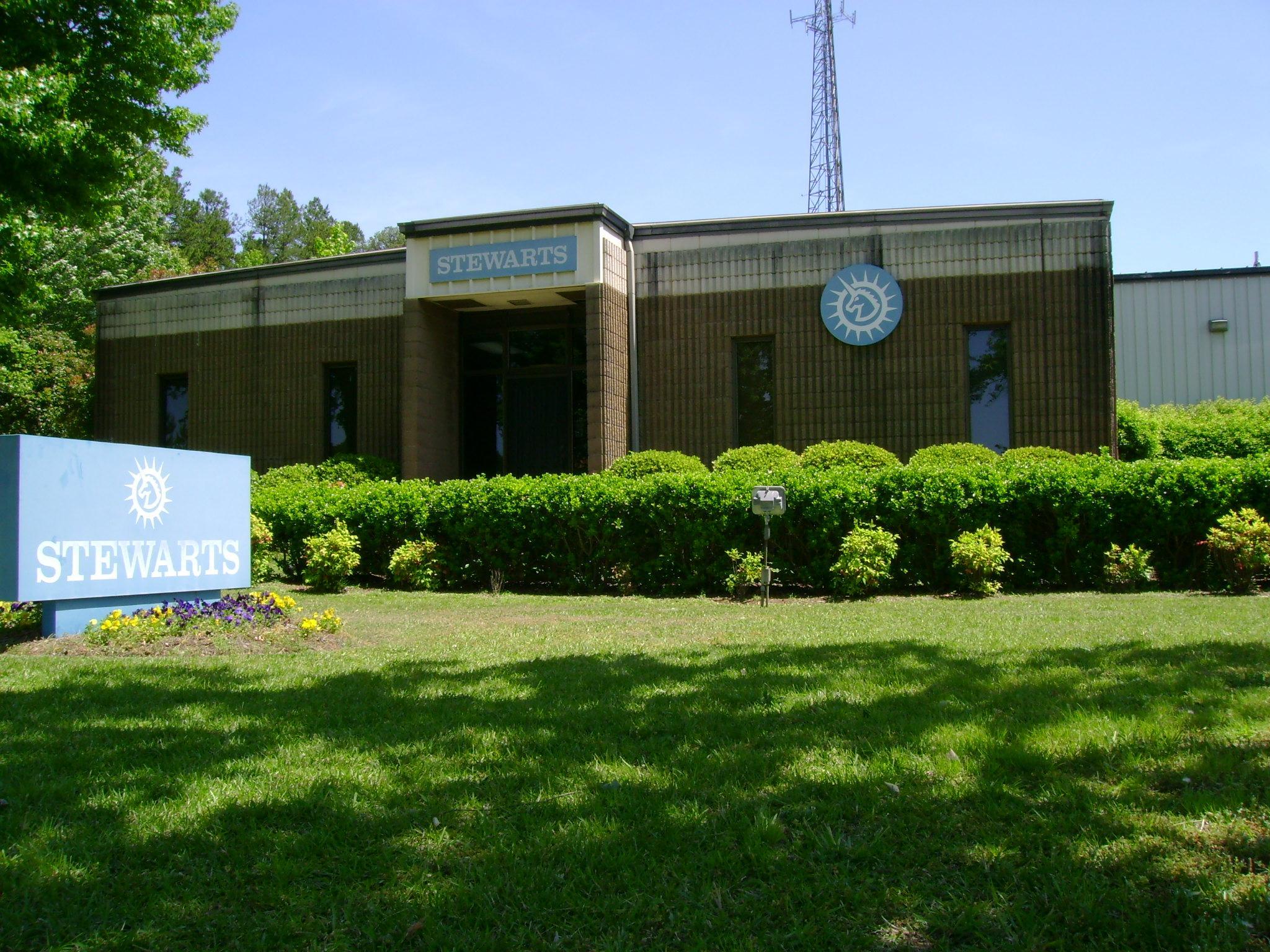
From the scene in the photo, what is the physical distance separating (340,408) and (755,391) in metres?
8.36

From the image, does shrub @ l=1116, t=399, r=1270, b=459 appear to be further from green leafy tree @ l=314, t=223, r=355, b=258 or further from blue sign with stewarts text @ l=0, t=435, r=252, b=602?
green leafy tree @ l=314, t=223, r=355, b=258

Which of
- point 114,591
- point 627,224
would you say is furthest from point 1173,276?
point 114,591

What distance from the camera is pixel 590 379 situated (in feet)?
54.3

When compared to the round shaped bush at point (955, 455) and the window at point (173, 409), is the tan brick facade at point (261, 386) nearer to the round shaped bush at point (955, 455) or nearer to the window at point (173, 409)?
the window at point (173, 409)

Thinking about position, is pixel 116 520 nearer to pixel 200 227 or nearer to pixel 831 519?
pixel 831 519

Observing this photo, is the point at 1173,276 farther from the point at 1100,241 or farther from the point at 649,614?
the point at 649,614

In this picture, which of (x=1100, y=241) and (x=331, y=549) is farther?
(x=1100, y=241)

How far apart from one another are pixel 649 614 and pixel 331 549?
4.94 m

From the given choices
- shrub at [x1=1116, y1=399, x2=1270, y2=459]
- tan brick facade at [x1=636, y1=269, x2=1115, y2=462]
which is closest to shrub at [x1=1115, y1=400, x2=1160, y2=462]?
shrub at [x1=1116, y1=399, x2=1270, y2=459]

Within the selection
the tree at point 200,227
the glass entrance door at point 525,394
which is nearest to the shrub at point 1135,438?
the glass entrance door at point 525,394

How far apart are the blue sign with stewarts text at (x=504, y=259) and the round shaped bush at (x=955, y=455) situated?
6.49 m

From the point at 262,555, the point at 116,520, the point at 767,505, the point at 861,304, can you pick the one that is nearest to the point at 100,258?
the point at 262,555

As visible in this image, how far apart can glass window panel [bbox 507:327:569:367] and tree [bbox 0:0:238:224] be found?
21.4 ft

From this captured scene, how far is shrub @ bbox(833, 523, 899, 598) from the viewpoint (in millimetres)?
11711
